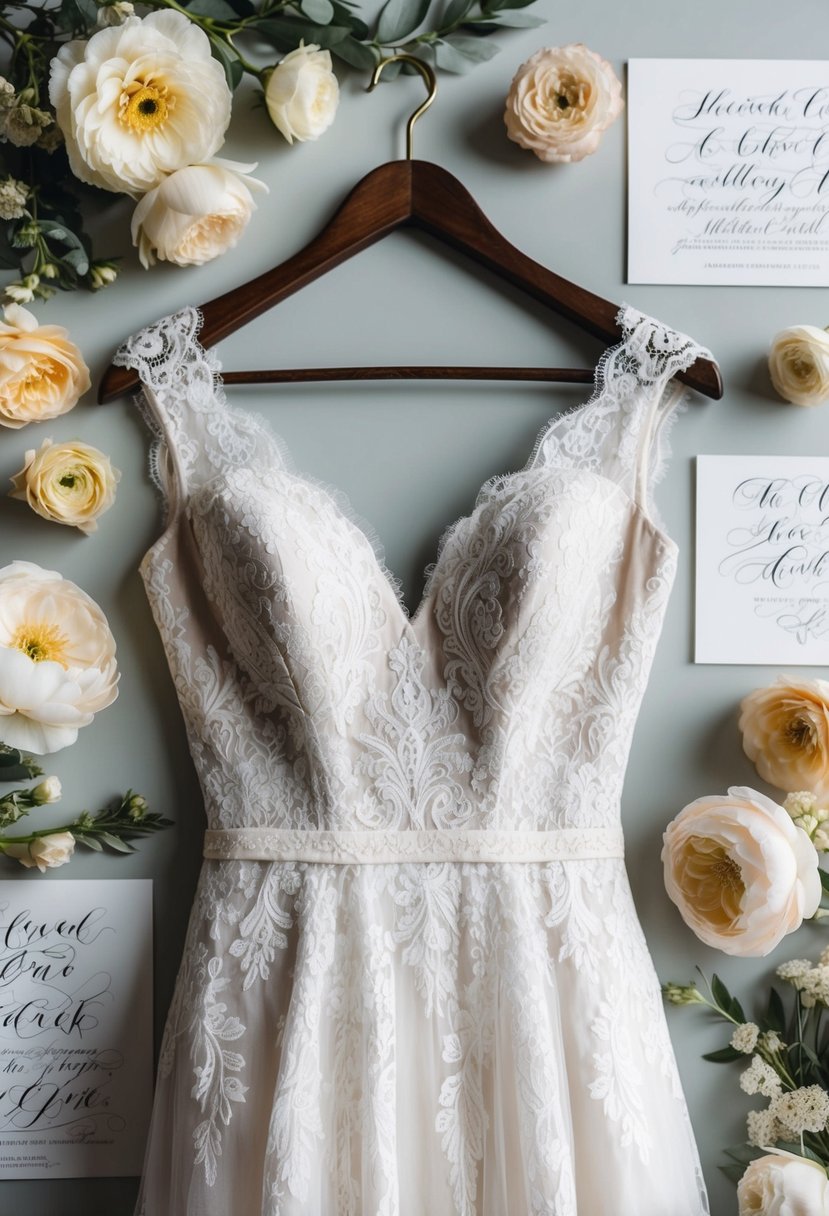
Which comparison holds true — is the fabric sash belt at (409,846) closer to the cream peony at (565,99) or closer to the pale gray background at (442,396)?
the pale gray background at (442,396)

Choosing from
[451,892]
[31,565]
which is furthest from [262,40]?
[451,892]

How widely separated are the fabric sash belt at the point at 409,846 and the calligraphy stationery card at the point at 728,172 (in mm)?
796

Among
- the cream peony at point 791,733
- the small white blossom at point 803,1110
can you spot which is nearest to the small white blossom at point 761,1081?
→ the small white blossom at point 803,1110

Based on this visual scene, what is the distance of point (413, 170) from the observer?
4.58 ft

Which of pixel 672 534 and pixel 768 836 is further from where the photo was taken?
pixel 672 534

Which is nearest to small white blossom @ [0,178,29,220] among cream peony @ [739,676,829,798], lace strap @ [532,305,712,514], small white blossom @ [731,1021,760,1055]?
lace strap @ [532,305,712,514]

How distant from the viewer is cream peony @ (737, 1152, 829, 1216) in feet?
3.84

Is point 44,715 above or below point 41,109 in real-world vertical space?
below

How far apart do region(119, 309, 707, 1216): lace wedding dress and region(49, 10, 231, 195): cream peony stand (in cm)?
39

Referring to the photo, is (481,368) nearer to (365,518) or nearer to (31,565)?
(365,518)

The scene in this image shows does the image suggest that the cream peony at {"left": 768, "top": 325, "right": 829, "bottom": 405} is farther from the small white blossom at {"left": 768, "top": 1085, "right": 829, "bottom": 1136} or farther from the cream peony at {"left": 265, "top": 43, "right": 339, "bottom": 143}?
the small white blossom at {"left": 768, "top": 1085, "right": 829, "bottom": 1136}

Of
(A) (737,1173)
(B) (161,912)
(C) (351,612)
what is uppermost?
(C) (351,612)

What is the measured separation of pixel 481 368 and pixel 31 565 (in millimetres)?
649

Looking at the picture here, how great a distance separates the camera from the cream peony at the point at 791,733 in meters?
1.33
